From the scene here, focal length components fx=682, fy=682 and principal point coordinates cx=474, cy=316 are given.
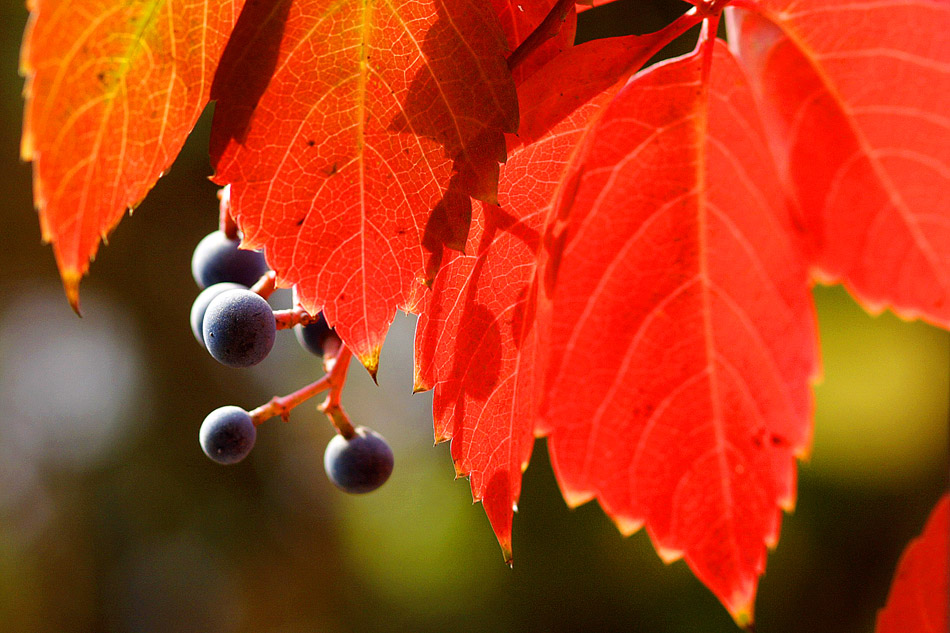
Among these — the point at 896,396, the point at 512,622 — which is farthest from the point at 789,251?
the point at 512,622

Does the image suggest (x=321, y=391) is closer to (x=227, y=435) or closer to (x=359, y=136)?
(x=227, y=435)

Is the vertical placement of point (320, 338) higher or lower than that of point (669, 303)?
lower

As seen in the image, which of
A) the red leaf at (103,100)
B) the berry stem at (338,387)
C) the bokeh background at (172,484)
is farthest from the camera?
the bokeh background at (172,484)

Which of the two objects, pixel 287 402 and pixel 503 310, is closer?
pixel 503 310

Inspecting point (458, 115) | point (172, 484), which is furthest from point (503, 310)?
point (172, 484)

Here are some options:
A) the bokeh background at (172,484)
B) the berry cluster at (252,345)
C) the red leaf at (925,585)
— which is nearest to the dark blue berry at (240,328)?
the berry cluster at (252,345)

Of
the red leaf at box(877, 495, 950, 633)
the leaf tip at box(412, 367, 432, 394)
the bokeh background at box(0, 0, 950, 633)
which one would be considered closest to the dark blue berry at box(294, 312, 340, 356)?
the leaf tip at box(412, 367, 432, 394)

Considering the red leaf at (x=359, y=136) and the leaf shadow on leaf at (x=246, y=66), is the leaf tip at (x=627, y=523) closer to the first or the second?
the red leaf at (x=359, y=136)
